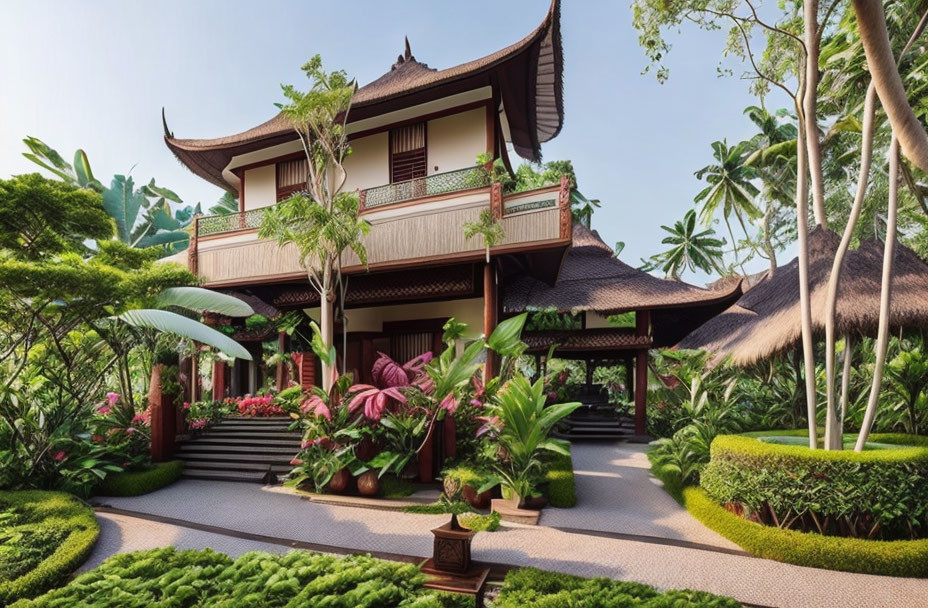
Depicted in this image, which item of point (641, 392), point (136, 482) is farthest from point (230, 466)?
point (641, 392)

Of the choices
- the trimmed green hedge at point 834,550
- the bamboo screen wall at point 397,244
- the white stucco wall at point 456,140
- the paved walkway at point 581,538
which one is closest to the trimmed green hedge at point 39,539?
the paved walkway at point 581,538

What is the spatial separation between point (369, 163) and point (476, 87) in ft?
9.16

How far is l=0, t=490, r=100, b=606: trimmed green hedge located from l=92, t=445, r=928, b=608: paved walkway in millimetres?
276

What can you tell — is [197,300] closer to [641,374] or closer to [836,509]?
[836,509]

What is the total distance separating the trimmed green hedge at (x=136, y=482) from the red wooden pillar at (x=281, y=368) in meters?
3.90

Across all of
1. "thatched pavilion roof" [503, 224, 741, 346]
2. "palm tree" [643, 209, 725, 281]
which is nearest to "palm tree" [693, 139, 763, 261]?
"palm tree" [643, 209, 725, 281]

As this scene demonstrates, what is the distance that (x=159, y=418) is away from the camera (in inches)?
309

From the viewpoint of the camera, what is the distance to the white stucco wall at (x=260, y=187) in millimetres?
10875

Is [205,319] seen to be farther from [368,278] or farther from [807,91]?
[807,91]

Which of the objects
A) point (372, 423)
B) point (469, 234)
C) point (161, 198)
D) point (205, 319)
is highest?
point (161, 198)

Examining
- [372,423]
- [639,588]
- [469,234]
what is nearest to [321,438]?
[372,423]

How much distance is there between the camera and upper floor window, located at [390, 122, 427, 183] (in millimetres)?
9461

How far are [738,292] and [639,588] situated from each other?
7.53m

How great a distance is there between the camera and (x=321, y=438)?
660 centimetres
